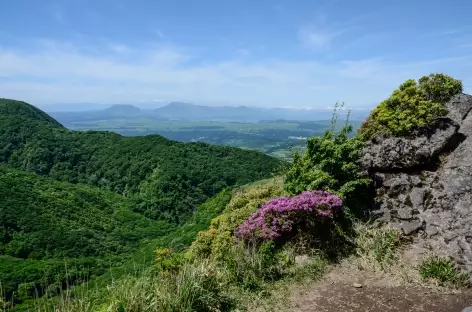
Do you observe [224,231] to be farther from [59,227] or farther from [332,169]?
[59,227]

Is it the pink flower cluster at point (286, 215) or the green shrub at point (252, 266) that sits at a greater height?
the pink flower cluster at point (286, 215)

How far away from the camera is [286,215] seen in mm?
7395

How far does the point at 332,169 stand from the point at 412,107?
2681mm

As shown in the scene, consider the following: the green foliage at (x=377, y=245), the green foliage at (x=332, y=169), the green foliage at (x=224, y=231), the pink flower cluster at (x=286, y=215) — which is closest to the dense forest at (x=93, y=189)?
the green foliage at (x=224, y=231)

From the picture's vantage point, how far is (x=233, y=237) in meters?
7.50

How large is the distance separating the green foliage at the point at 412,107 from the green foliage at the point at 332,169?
2.14ft

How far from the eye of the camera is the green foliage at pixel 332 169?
27.1ft

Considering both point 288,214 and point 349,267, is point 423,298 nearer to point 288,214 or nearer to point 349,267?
point 349,267

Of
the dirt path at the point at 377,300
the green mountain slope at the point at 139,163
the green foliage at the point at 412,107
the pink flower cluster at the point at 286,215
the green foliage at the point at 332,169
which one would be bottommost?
the green mountain slope at the point at 139,163

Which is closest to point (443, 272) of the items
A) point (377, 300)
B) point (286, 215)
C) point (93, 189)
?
point (377, 300)

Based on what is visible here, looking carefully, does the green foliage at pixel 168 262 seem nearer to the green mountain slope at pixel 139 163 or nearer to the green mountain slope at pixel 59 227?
the green mountain slope at pixel 59 227

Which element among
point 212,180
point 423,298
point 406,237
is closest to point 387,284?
point 423,298

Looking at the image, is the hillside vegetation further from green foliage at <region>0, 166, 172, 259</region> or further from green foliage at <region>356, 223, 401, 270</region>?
green foliage at <region>0, 166, 172, 259</region>

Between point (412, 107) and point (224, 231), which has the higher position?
point (412, 107)
